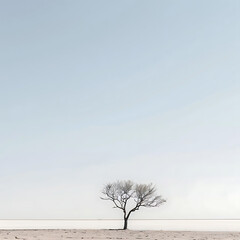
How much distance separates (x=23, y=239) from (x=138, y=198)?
30.9 m

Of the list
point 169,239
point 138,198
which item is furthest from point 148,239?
point 138,198

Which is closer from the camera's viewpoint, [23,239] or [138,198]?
[23,239]

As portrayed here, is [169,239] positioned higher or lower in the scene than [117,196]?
lower

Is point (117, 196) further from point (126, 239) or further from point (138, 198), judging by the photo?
point (126, 239)

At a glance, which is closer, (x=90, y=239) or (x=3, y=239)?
(x=3, y=239)

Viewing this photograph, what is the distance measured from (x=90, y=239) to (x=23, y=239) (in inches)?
309

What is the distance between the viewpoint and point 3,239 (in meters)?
46.3

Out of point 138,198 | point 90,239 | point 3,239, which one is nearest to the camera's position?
point 3,239

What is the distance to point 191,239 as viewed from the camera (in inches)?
1967

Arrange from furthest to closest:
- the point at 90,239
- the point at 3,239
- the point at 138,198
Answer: the point at 138,198
the point at 90,239
the point at 3,239

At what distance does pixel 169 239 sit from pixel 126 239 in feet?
16.9

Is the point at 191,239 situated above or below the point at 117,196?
below

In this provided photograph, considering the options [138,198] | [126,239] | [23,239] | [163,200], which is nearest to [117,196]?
[138,198]

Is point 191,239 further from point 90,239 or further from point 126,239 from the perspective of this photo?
point 90,239
